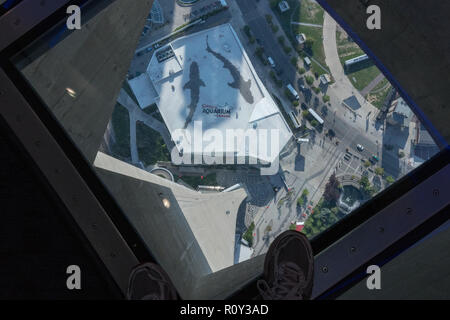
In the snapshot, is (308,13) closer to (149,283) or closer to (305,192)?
(305,192)

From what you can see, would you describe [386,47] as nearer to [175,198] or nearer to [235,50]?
[175,198]

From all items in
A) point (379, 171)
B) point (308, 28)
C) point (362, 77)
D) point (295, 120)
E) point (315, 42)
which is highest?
point (308, 28)

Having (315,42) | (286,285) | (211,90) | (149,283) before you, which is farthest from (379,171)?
(149,283)

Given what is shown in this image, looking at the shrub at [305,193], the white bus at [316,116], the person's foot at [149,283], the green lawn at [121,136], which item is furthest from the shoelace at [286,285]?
the green lawn at [121,136]

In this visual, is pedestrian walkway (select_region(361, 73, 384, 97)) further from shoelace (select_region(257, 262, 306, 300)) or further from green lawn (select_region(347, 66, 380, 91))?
shoelace (select_region(257, 262, 306, 300))

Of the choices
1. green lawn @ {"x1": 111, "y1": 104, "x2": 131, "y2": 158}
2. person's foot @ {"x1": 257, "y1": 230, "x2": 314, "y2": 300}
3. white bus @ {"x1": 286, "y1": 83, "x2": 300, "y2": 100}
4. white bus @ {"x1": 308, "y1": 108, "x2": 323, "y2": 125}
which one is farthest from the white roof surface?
person's foot @ {"x1": 257, "y1": 230, "x2": 314, "y2": 300}
